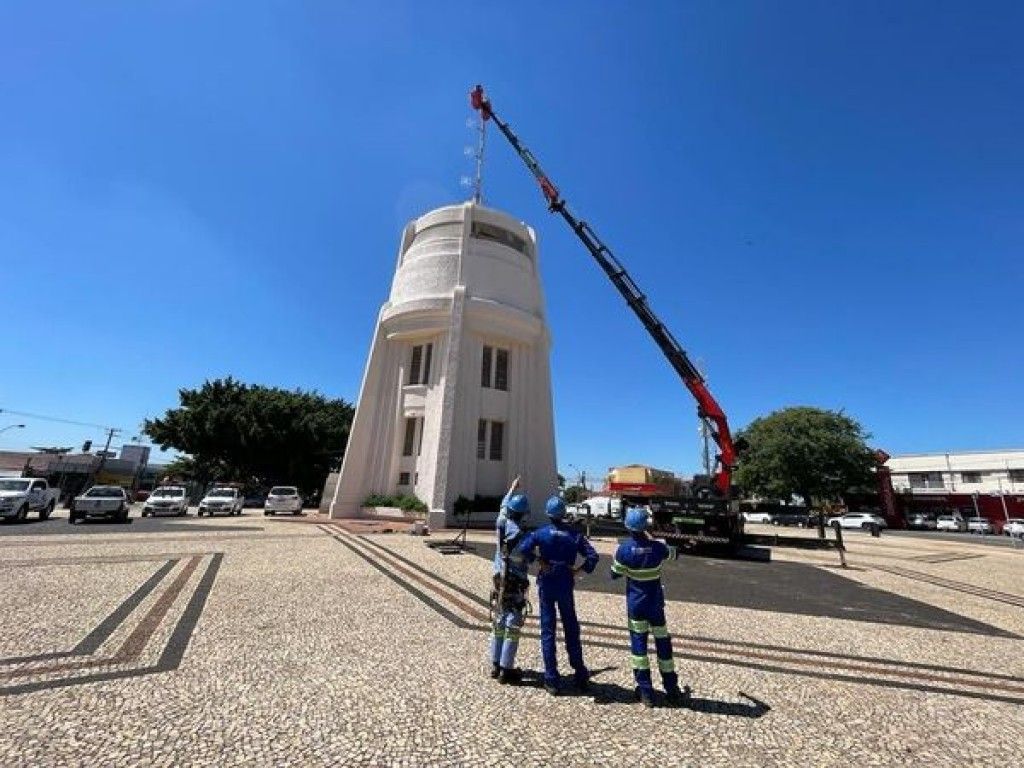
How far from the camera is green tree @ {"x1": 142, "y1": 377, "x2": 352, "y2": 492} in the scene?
4175cm

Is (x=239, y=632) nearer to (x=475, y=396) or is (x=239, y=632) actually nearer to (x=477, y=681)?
(x=477, y=681)

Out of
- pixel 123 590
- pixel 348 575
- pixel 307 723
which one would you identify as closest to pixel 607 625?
pixel 307 723

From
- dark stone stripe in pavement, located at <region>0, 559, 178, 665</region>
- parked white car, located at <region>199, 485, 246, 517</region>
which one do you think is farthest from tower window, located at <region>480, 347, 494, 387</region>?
dark stone stripe in pavement, located at <region>0, 559, 178, 665</region>

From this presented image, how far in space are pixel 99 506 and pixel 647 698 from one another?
2372 centimetres

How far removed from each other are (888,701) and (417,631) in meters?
4.82

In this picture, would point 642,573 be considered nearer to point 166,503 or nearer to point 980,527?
point 166,503

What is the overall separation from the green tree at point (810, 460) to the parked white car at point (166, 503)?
4214 cm

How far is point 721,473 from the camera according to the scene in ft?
73.2

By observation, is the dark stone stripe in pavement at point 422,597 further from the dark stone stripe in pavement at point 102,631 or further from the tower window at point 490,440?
the tower window at point 490,440

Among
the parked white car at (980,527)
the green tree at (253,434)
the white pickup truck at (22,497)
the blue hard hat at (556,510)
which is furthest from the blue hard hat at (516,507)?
the parked white car at (980,527)

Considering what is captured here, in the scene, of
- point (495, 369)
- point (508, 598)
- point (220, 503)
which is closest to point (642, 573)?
point (508, 598)

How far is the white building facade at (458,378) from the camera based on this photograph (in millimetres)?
25766

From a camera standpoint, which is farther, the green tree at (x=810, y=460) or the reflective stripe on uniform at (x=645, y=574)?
the green tree at (x=810, y=460)

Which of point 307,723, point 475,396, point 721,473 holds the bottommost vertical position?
point 307,723
